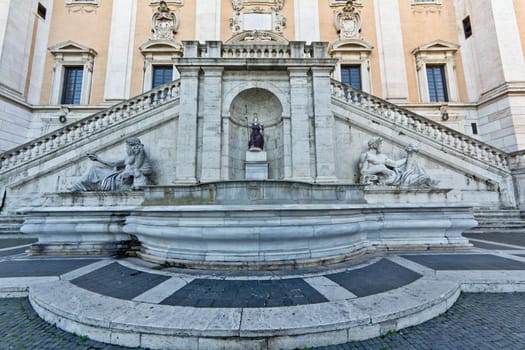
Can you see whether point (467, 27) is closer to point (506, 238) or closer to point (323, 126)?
point (323, 126)

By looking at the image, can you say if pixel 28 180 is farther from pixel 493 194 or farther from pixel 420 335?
pixel 493 194

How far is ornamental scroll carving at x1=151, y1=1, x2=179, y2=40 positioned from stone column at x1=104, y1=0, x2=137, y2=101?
1539 millimetres

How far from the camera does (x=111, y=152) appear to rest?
1014cm

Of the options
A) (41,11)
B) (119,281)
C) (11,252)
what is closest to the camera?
(119,281)

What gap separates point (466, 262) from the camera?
4.32m

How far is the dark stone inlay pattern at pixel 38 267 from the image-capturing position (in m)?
3.86

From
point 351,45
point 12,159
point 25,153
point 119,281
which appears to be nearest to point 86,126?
point 25,153

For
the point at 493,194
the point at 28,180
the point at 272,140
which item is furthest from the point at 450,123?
the point at 28,180

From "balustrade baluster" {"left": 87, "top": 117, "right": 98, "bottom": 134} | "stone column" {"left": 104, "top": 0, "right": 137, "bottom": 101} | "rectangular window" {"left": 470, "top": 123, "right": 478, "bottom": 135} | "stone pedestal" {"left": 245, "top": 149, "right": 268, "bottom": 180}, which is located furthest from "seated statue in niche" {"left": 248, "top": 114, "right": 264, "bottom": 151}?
"rectangular window" {"left": 470, "top": 123, "right": 478, "bottom": 135}

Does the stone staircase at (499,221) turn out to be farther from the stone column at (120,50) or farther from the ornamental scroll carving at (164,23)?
the ornamental scroll carving at (164,23)

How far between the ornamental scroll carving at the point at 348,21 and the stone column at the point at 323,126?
9.17m

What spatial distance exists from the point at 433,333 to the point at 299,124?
8.38 m

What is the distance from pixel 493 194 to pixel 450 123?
664 centimetres

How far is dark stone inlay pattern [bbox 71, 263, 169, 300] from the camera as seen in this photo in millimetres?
2985
